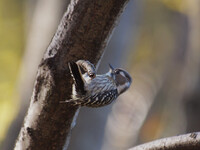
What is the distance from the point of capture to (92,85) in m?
2.54

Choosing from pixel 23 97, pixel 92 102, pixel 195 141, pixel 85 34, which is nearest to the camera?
pixel 195 141

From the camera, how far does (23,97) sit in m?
4.82

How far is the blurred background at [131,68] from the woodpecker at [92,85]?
6.56 ft

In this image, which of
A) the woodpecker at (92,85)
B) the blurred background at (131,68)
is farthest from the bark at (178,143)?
the blurred background at (131,68)

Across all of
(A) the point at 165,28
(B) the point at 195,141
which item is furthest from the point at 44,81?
(A) the point at 165,28

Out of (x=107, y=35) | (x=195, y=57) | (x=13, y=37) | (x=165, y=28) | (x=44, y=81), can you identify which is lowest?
(x=165, y=28)

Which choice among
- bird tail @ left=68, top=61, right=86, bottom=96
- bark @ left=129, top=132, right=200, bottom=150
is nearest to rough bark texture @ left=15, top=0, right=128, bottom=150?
bird tail @ left=68, top=61, right=86, bottom=96

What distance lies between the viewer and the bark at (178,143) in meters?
1.83

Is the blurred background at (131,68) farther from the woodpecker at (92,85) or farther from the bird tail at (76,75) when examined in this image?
the bird tail at (76,75)

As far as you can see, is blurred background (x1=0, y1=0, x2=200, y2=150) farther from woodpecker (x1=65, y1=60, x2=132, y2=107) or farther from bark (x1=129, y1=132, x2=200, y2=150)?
bark (x1=129, y1=132, x2=200, y2=150)

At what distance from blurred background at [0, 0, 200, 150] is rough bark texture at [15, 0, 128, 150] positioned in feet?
8.85

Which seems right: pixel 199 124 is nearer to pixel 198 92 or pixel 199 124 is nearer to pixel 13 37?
pixel 198 92

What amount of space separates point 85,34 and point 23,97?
2910 mm

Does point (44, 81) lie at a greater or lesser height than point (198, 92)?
greater
